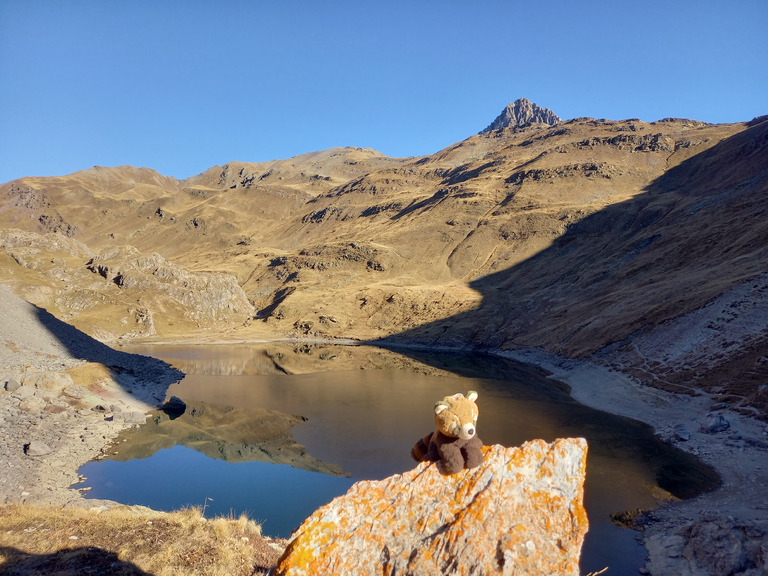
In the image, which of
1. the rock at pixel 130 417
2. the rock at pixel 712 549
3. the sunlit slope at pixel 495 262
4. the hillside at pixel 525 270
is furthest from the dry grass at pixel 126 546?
the sunlit slope at pixel 495 262

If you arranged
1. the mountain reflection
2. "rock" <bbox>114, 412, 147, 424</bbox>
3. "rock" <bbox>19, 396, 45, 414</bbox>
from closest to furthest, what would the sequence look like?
the mountain reflection, "rock" <bbox>19, 396, 45, 414</bbox>, "rock" <bbox>114, 412, 147, 424</bbox>

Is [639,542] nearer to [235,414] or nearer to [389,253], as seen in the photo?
[235,414]

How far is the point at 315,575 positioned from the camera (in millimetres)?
4898

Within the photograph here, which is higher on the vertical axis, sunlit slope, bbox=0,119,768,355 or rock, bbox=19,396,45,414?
sunlit slope, bbox=0,119,768,355

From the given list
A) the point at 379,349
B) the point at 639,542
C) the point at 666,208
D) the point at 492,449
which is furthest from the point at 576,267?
the point at 492,449

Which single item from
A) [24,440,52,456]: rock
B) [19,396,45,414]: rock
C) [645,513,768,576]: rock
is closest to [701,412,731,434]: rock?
[645,513,768,576]: rock

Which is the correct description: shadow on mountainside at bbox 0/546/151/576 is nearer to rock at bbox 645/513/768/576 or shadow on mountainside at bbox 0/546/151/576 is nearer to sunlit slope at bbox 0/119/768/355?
rock at bbox 645/513/768/576

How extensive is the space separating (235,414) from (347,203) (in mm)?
151988

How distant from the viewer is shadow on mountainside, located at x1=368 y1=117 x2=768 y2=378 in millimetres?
49409

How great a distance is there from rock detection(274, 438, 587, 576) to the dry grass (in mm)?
4755

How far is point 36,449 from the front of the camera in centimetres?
2200

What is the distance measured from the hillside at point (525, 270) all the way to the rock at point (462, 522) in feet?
94.0

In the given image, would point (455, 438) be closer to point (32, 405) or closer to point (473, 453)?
point (473, 453)

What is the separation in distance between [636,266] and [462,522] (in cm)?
7384
